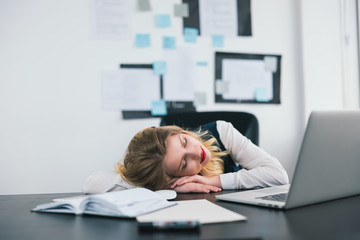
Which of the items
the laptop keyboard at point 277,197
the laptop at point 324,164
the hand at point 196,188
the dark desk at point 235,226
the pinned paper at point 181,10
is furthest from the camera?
the pinned paper at point 181,10

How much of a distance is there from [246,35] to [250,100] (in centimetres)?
46

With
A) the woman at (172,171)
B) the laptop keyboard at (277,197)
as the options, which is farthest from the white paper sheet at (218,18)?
the laptop keyboard at (277,197)

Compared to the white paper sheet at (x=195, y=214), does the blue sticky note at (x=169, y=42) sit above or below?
above

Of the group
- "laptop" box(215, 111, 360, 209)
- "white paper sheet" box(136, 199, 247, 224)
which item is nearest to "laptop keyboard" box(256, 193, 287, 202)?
"laptop" box(215, 111, 360, 209)

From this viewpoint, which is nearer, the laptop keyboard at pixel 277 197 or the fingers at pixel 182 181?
the laptop keyboard at pixel 277 197

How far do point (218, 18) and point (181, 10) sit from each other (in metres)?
0.27

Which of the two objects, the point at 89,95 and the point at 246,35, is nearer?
the point at 89,95

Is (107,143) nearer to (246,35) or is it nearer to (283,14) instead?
(246,35)

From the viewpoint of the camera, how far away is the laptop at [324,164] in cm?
71

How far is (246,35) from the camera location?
98.4 inches

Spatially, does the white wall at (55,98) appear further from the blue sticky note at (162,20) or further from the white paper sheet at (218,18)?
the white paper sheet at (218,18)

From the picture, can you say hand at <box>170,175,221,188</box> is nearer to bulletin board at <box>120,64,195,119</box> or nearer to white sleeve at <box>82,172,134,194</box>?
white sleeve at <box>82,172,134,194</box>

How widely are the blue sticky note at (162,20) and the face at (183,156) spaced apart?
1.23 m

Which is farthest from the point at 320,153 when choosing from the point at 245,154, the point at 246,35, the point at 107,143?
the point at 246,35
